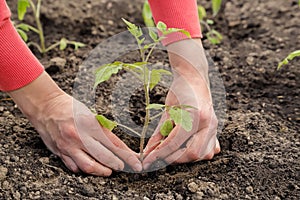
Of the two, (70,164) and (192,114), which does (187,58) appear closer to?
(192,114)

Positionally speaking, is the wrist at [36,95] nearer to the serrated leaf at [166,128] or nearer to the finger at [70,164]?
the finger at [70,164]

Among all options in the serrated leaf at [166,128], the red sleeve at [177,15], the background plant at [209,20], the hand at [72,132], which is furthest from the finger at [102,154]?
the background plant at [209,20]

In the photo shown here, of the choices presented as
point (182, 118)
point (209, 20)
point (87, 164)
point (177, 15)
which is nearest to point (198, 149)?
point (182, 118)

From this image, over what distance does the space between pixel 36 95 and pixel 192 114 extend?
46 centimetres

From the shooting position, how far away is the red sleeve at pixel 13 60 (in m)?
1.58

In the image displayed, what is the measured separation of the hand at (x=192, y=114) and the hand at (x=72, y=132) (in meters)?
0.09

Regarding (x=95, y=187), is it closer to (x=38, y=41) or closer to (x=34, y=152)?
(x=34, y=152)

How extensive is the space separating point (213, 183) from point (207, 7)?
58.8 inches

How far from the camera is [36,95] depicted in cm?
163

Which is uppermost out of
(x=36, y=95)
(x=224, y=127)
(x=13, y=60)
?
(x=13, y=60)

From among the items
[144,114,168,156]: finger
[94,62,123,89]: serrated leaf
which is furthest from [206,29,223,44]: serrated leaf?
[94,62,123,89]: serrated leaf

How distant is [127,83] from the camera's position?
6.98 feet

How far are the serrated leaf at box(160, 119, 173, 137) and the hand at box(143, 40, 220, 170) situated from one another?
0.01 meters

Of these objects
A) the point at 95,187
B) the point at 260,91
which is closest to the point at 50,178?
the point at 95,187
